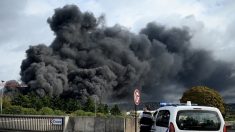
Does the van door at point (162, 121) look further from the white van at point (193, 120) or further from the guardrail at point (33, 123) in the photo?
the guardrail at point (33, 123)

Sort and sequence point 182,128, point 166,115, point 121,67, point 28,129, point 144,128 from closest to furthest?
1. point 182,128
2. point 166,115
3. point 144,128
4. point 28,129
5. point 121,67

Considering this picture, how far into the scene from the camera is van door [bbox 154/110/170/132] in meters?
12.0

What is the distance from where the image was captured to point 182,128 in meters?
11.5

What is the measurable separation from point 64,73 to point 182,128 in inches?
3674

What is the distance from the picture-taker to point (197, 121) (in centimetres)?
1154

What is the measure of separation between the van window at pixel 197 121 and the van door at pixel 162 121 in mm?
476

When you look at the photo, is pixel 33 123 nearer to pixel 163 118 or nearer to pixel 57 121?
pixel 57 121

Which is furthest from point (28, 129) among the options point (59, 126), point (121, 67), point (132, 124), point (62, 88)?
point (121, 67)

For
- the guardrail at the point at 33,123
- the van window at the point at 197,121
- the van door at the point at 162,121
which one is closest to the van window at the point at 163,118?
the van door at the point at 162,121

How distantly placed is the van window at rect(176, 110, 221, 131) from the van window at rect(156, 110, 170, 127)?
49 cm

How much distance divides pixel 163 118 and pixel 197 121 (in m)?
1.24

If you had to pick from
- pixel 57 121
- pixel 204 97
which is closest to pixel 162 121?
pixel 57 121

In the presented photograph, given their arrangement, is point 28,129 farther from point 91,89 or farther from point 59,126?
point 91,89

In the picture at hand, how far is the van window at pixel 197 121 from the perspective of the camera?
452 inches
